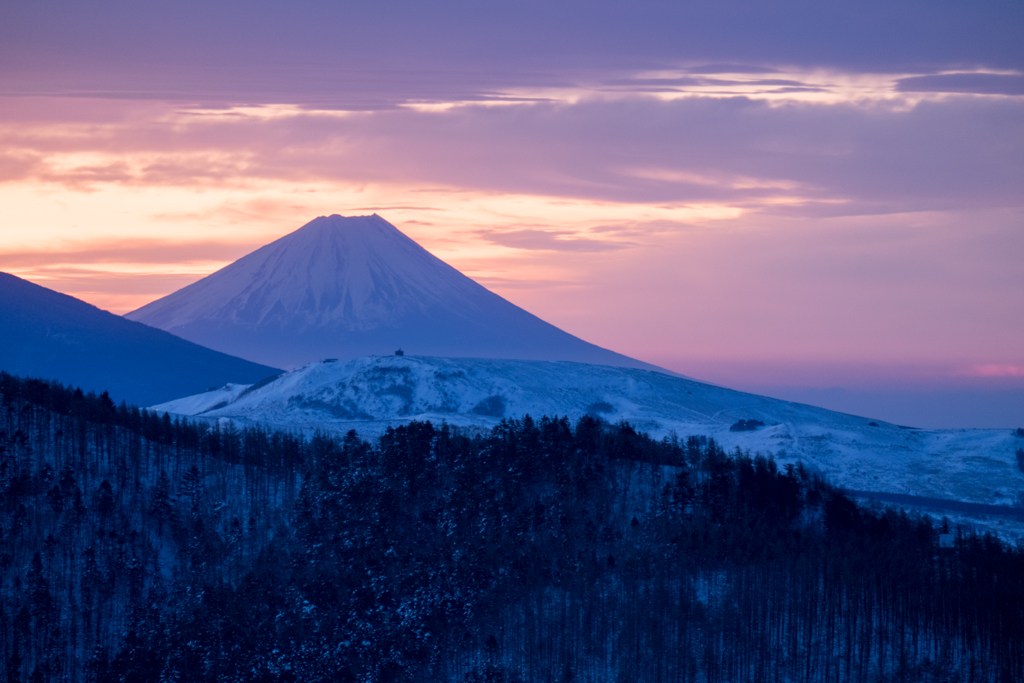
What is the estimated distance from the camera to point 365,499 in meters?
108

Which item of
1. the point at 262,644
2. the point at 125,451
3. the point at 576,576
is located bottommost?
the point at 262,644

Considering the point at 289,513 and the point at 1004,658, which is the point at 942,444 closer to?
the point at 1004,658

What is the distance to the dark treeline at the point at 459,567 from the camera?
8662 cm

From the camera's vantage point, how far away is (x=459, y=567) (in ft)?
326

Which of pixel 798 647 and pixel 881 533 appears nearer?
pixel 798 647

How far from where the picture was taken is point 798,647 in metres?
84.8

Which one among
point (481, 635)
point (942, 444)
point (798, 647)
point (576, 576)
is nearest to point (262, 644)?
point (481, 635)

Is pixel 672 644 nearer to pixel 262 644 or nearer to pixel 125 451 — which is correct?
pixel 262 644

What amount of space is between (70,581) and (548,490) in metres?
44.2

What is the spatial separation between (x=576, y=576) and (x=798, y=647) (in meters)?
19.9

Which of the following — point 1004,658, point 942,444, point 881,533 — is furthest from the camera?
point 942,444

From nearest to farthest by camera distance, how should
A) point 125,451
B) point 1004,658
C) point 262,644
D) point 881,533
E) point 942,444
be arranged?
point 1004,658
point 262,644
point 881,533
point 125,451
point 942,444

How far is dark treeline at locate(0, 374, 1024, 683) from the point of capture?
86.6 metres

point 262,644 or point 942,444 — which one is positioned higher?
point 942,444
